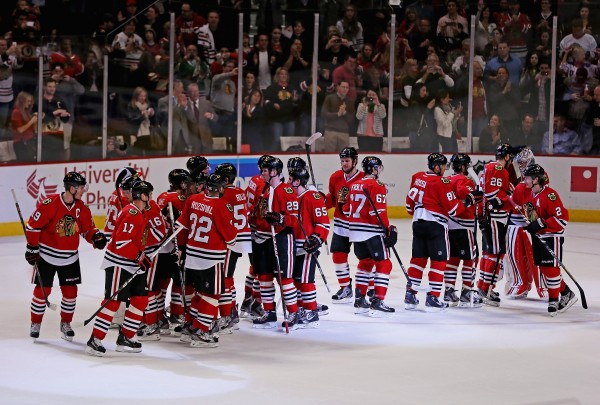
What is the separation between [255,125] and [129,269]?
7395mm

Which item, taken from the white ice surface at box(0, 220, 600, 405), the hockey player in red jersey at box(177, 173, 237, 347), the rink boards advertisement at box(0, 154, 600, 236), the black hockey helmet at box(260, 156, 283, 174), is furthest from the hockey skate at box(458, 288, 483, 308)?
the rink boards advertisement at box(0, 154, 600, 236)

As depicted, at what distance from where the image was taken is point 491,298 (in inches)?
374

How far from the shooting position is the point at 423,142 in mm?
14812

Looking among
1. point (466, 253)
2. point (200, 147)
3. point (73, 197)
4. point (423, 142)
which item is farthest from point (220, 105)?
point (73, 197)

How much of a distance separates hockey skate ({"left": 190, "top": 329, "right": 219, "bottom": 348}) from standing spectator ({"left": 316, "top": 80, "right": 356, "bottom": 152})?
7232mm

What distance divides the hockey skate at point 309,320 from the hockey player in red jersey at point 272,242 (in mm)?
71

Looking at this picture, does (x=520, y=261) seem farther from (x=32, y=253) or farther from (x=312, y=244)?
(x=32, y=253)

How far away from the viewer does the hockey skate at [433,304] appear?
914 centimetres

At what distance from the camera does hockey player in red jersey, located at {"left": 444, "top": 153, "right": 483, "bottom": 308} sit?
9.39m

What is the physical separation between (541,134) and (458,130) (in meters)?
1.07

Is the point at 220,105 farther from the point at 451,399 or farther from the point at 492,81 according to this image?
the point at 451,399

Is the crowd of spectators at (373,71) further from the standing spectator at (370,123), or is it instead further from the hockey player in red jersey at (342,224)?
the hockey player in red jersey at (342,224)

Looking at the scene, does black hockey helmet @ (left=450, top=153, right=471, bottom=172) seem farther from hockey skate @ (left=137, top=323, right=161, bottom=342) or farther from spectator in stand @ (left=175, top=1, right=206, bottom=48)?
spectator in stand @ (left=175, top=1, right=206, bottom=48)

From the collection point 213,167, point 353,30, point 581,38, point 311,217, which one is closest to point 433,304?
point 311,217
